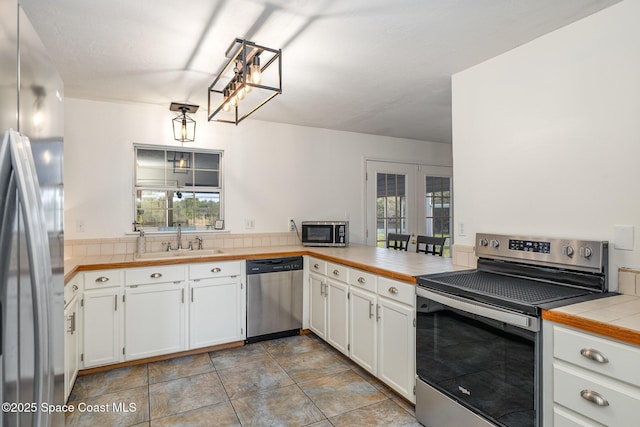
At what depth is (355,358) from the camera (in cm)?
277

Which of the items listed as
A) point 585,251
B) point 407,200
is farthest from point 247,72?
point 407,200

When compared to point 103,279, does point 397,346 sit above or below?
below

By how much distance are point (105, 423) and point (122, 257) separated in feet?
4.46

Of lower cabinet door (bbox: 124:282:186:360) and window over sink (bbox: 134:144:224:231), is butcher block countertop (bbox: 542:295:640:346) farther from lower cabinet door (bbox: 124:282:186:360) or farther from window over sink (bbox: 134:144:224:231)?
window over sink (bbox: 134:144:224:231)

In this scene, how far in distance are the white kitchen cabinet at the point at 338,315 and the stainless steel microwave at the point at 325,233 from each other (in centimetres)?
74

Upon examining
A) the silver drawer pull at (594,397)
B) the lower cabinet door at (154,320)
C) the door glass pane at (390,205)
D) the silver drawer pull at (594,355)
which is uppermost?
the door glass pane at (390,205)

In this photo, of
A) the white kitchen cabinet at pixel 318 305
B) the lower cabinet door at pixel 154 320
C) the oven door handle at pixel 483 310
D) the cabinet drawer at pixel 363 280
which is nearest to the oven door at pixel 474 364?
the oven door handle at pixel 483 310

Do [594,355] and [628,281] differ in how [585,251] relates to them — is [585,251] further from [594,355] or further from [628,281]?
[594,355]

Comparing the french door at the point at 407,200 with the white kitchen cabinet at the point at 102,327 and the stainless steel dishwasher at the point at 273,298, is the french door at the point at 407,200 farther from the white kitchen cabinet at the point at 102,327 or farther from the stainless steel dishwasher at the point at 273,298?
the white kitchen cabinet at the point at 102,327

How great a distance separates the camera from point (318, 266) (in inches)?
133

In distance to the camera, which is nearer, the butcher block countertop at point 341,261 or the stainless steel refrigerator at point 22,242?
the stainless steel refrigerator at point 22,242

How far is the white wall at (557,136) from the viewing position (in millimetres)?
1767

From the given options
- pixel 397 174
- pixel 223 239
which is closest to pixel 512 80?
pixel 397 174

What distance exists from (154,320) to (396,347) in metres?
1.98
